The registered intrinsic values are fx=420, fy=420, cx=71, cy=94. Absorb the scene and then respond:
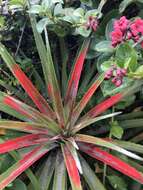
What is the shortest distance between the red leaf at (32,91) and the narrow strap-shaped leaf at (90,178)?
0.68 feet

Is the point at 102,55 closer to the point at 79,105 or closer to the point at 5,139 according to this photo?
the point at 79,105

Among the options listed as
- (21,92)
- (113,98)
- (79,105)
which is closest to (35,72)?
(21,92)

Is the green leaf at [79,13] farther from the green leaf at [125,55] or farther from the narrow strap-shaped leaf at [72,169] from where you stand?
the narrow strap-shaped leaf at [72,169]

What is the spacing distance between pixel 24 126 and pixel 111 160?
1.01 feet

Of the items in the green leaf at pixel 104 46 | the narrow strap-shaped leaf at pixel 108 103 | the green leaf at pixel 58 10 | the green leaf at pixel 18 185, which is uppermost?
the green leaf at pixel 58 10

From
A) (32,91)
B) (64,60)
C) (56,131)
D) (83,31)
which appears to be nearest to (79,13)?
(83,31)

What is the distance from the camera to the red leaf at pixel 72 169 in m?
1.26

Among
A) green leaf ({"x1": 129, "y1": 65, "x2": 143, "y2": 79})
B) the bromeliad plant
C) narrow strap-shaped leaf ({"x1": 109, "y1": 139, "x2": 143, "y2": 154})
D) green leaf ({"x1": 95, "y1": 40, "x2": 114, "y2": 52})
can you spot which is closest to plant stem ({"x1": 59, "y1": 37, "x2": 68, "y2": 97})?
the bromeliad plant

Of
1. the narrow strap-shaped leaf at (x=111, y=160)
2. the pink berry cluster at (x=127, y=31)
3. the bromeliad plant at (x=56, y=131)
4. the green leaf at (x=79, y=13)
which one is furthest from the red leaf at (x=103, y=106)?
the green leaf at (x=79, y=13)

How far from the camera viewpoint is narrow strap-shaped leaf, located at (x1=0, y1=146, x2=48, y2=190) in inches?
50.0

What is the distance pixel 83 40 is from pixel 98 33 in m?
0.07

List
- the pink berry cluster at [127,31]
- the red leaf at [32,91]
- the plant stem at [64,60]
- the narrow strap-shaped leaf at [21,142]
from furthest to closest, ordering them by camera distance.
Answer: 1. the plant stem at [64,60]
2. the red leaf at [32,91]
3. the narrow strap-shaped leaf at [21,142]
4. the pink berry cluster at [127,31]

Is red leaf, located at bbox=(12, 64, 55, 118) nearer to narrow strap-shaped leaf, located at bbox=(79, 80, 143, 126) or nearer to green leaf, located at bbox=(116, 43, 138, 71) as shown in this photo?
narrow strap-shaped leaf, located at bbox=(79, 80, 143, 126)

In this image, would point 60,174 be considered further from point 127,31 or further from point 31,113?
point 127,31
